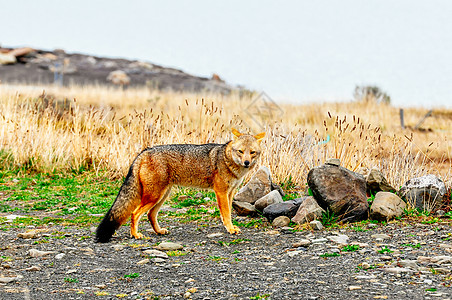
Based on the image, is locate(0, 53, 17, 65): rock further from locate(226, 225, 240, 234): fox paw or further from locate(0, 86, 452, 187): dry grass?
locate(226, 225, 240, 234): fox paw

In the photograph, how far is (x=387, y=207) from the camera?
6.96m

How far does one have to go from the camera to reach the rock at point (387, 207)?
6910 millimetres

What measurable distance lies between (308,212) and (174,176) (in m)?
1.78

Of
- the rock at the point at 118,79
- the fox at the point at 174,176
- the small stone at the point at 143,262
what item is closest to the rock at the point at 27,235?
the fox at the point at 174,176

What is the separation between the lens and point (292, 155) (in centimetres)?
966

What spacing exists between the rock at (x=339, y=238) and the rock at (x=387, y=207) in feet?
3.04

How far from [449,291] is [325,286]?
977mm

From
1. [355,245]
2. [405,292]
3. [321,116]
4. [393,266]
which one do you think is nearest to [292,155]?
[355,245]

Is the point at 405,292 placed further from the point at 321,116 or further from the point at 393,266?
the point at 321,116

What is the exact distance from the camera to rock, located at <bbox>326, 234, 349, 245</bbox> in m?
5.99

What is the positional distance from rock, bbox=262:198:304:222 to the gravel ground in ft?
0.82

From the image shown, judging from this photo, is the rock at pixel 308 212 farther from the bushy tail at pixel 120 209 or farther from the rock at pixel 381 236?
the bushy tail at pixel 120 209

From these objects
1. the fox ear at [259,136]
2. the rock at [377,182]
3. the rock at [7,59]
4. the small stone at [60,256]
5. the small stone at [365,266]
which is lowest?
the small stone at [60,256]

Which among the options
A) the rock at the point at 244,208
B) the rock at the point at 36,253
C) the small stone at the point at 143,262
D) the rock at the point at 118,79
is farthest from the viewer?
the rock at the point at 118,79
